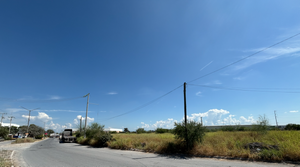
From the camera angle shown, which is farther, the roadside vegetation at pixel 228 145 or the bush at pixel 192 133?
the bush at pixel 192 133

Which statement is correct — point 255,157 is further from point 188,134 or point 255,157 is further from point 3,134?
point 3,134

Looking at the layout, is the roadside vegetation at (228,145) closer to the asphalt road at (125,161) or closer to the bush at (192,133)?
the bush at (192,133)

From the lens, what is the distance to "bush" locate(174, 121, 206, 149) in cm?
1425

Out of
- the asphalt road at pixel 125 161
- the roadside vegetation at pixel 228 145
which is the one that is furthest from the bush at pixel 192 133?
the asphalt road at pixel 125 161

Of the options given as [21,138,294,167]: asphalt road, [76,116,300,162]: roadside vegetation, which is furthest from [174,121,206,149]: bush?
[21,138,294,167]: asphalt road

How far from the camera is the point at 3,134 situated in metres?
60.3

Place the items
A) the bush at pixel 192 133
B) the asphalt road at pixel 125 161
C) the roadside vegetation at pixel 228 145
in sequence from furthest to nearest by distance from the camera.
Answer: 1. the bush at pixel 192 133
2. the roadside vegetation at pixel 228 145
3. the asphalt road at pixel 125 161

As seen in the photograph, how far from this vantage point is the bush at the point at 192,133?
46.8ft

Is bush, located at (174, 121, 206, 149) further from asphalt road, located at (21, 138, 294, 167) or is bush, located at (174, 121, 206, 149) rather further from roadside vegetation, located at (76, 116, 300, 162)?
asphalt road, located at (21, 138, 294, 167)

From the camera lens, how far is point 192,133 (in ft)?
46.7

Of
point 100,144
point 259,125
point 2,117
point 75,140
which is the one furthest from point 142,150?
point 2,117

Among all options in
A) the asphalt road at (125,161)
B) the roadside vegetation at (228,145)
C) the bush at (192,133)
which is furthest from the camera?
the bush at (192,133)

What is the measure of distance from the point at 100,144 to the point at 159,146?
12.0 metres

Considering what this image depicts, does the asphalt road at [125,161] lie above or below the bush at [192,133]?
below
